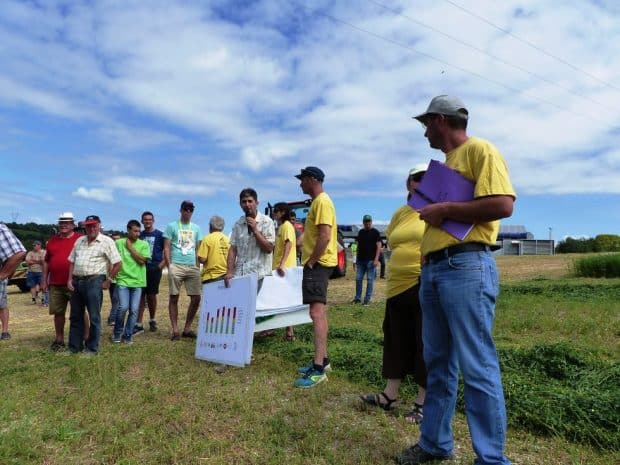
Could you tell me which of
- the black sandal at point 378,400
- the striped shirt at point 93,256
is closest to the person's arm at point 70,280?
the striped shirt at point 93,256

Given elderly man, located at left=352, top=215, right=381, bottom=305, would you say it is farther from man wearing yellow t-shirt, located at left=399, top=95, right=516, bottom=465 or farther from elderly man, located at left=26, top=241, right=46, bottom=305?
elderly man, located at left=26, top=241, right=46, bottom=305

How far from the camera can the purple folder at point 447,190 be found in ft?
8.38

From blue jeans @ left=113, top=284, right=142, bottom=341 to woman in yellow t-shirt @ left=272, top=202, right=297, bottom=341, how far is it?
2.10 metres

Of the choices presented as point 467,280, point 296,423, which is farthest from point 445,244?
point 296,423

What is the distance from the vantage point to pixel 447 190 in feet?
8.65

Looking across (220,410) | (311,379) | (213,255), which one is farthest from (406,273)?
(213,255)

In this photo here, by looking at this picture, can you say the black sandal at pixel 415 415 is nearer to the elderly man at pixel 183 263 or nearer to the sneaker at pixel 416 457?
the sneaker at pixel 416 457

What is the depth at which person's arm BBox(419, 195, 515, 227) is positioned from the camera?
243 cm

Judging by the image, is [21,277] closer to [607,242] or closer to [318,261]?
[318,261]

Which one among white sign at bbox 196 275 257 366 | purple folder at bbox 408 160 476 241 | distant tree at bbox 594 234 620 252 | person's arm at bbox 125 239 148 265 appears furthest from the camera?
distant tree at bbox 594 234 620 252

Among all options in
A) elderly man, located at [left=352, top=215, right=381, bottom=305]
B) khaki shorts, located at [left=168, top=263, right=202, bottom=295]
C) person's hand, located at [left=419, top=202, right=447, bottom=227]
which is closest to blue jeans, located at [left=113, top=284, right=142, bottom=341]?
khaki shorts, located at [left=168, top=263, right=202, bottom=295]

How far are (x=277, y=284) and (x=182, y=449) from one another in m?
2.76

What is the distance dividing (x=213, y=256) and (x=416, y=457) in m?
4.90

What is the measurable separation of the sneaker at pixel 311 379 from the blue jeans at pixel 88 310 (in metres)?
3.15
